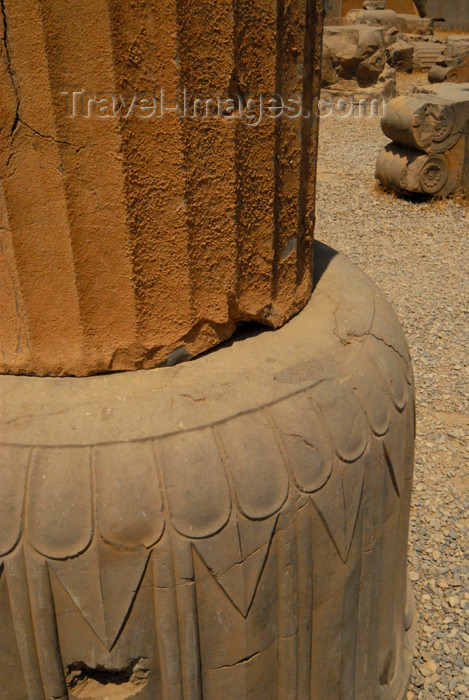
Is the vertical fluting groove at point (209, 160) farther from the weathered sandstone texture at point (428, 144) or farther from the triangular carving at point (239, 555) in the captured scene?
the weathered sandstone texture at point (428, 144)

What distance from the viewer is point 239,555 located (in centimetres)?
140

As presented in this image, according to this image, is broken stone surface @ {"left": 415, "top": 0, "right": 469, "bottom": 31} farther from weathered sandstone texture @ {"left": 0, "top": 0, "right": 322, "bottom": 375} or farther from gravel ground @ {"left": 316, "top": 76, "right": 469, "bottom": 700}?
weathered sandstone texture @ {"left": 0, "top": 0, "right": 322, "bottom": 375}

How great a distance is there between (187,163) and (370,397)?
0.71 metres

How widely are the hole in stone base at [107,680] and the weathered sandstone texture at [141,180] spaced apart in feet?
2.13

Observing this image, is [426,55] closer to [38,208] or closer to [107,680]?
[38,208]

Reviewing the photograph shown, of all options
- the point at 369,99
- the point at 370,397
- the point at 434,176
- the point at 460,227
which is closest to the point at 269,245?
the point at 370,397

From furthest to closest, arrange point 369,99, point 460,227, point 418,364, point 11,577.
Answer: point 369,99 < point 460,227 < point 418,364 < point 11,577

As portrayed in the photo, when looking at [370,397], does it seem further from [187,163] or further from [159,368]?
[187,163]

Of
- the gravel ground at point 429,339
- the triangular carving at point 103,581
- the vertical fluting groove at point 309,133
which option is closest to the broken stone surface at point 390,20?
the gravel ground at point 429,339

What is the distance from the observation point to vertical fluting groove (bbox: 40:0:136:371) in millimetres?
1228

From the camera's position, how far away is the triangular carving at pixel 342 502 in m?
1.49

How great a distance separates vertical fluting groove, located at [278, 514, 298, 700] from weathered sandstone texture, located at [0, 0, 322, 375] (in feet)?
1.60

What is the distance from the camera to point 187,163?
139 cm

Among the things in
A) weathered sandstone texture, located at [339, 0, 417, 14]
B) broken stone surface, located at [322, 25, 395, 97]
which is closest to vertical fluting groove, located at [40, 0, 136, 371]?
broken stone surface, located at [322, 25, 395, 97]
